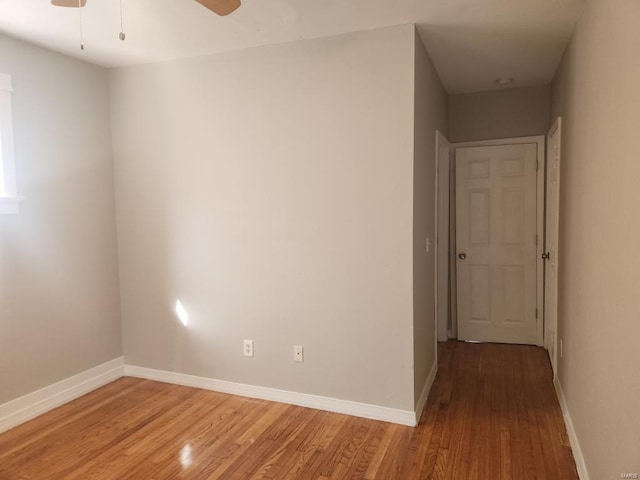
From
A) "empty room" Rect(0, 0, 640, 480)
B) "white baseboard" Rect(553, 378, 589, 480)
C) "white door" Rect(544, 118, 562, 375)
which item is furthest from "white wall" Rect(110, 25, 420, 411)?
"white door" Rect(544, 118, 562, 375)

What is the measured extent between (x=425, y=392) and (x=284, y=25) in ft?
8.53

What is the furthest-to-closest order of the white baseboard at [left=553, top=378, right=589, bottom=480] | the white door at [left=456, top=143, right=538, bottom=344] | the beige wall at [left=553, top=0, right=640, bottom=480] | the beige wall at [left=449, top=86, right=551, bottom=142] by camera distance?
the white door at [left=456, top=143, right=538, bottom=344] → the beige wall at [left=449, top=86, right=551, bottom=142] → the white baseboard at [left=553, top=378, right=589, bottom=480] → the beige wall at [left=553, top=0, right=640, bottom=480]

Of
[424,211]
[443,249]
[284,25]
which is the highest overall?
[284,25]

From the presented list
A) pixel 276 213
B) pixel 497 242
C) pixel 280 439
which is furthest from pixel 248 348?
pixel 497 242

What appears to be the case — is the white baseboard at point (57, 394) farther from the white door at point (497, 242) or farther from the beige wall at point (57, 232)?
the white door at point (497, 242)

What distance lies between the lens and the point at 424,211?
312 centimetres

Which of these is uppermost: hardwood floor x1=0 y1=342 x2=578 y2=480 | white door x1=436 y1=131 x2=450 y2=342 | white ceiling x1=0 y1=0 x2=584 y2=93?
white ceiling x1=0 y1=0 x2=584 y2=93

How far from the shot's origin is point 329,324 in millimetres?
2992

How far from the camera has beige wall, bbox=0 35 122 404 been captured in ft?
9.52

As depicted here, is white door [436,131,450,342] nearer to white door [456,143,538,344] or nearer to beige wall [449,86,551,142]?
white door [456,143,538,344]

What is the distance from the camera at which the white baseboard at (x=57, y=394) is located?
113 inches

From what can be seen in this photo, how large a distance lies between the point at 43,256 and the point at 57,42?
143 cm

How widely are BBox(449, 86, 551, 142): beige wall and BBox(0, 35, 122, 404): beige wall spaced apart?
3211mm

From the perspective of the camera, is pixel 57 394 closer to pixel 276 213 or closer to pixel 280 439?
pixel 280 439
